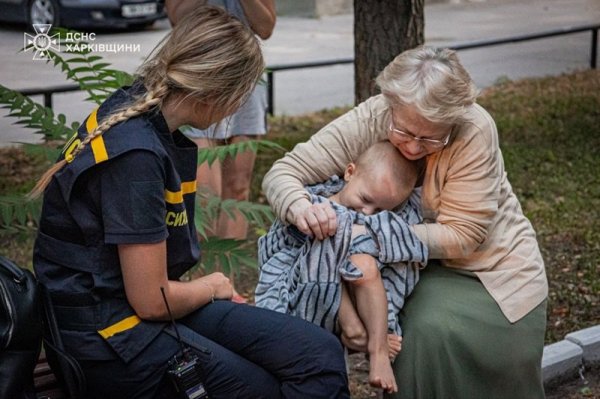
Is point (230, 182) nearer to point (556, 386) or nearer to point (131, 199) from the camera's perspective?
point (556, 386)

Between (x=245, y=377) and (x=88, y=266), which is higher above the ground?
(x=88, y=266)

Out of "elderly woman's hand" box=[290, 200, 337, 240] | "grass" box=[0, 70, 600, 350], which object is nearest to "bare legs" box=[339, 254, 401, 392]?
"elderly woman's hand" box=[290, 200, 337, 240]

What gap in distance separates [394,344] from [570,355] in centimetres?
169

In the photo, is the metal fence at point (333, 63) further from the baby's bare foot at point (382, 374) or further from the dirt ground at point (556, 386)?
the baby's bare foot at point (382, 374)

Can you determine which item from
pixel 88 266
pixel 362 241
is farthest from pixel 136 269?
pixel 362 241

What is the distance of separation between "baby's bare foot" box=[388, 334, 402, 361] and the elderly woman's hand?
0.41 meters

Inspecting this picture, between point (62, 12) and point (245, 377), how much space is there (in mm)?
13073

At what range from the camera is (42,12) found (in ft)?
52.4

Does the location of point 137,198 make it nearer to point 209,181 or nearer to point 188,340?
point 188,340

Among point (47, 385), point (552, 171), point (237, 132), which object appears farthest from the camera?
point (552, 171)

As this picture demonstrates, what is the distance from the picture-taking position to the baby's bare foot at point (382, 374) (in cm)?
347

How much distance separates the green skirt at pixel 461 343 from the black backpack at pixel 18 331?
4.21 ft

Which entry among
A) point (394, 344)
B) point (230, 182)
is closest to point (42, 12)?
point (230, 182)

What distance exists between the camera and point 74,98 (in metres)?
11.7
